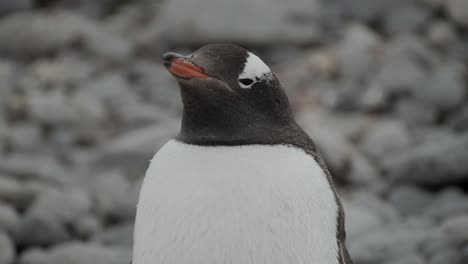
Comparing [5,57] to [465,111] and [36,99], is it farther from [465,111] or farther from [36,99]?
[465,111]

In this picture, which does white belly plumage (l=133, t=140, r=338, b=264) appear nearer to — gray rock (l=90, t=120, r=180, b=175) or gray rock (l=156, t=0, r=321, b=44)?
gray rock (l=90, t=120, r=180, b=175)

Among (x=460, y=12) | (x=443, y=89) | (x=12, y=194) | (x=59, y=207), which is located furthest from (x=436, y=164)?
(x=460, y=12)

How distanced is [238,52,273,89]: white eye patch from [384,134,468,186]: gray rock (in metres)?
2.87

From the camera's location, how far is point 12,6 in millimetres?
9172

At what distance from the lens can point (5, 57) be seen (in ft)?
28.1

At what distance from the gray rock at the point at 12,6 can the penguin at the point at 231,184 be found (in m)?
6.38

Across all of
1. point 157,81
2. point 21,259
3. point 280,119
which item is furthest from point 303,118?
point 280,119

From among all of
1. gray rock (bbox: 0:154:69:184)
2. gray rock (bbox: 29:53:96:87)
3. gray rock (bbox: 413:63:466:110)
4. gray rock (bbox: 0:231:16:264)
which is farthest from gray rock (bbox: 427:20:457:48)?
gray rock (bbox: 0:231:16:264)

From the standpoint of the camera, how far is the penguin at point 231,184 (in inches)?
120

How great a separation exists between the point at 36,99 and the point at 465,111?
11.3ft

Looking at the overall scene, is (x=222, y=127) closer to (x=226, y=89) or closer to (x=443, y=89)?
(x=226, y=89)

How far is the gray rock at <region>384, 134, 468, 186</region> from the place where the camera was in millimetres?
5734

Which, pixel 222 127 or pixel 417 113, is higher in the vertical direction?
pixel 417 113

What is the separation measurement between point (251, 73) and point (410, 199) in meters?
3.00
